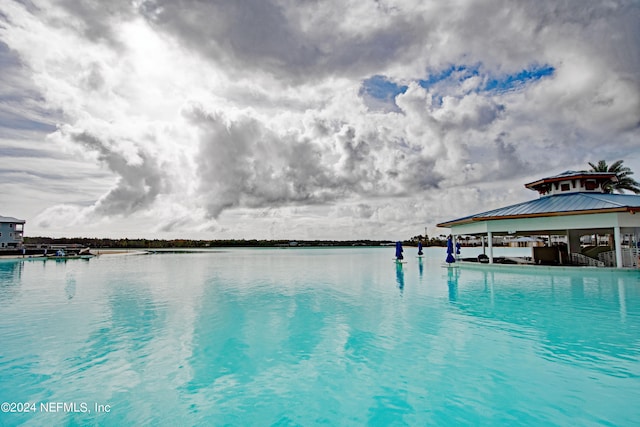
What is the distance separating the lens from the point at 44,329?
398 inches

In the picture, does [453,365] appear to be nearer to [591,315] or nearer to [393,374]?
[393,374]

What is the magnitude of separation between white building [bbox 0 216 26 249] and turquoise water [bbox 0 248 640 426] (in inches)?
2345

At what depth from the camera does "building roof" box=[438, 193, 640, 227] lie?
880 inches

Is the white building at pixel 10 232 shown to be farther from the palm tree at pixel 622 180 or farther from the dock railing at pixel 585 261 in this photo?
the palm tree at pixel 622 180

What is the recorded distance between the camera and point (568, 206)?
80.2 ft

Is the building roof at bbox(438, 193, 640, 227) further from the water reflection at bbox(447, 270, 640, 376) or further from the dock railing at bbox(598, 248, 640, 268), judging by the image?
the water reflection at bbox(447, 270, 640, 376)

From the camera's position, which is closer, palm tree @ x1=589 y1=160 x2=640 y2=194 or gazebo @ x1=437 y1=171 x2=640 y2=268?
gazebo @ x1=437 y1=171 x2=640 y2=268

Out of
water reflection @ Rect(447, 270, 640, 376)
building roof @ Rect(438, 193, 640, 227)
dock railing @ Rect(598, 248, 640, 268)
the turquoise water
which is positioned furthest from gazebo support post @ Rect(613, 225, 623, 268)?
the turquoise water

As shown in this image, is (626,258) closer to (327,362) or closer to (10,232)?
(327,362)

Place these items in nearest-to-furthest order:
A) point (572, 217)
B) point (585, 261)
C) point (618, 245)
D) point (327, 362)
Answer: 1. point (327, 362)
2. point (618, 245)
3. point (572, 217)
4. point (585, 261)

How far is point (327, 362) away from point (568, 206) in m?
25.0

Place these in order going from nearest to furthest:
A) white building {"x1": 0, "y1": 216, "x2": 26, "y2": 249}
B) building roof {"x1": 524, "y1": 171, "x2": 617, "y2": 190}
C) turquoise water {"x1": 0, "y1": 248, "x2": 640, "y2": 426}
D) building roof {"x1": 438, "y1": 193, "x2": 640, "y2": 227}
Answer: turquoise water {"x1": 0, "y1": 248, "x2": 640, "y2": 426}
building roof {"x1": 438, "y1": 193, "x2": 640, "y2": 227}
building roof {"x1": 524, "y1": 171, "x2": 617, "y2": 190}
white building {"x1": 0, "y1": 216, "x2": 26, "y2": 249}

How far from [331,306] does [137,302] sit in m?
8.15

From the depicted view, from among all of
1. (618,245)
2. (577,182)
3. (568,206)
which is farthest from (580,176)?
(618,245)
